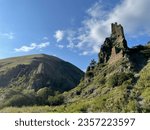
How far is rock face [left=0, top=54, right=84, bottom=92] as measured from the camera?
206 feet

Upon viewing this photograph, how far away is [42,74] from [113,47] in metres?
14.1

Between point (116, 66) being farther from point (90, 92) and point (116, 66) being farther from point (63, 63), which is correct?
point (63, 63)

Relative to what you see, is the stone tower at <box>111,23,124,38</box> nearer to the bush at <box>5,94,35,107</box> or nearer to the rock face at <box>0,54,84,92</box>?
the rock face at <box>0,54,84,92</box>

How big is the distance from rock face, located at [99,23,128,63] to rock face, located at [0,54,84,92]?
7.99 meters

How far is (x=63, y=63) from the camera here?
6531 centimetres

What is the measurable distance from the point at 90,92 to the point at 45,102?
728cm

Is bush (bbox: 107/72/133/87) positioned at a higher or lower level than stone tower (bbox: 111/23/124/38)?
lower

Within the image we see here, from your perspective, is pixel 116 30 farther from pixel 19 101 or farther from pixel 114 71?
pixel 19 101

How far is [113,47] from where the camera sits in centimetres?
6022

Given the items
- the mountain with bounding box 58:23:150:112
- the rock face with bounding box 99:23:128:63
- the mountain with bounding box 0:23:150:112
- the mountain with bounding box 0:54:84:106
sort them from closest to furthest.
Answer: the mountain with bounding box 0:23:150:112
the mountain with bounding box 58:23:150:112
the rock face with bounding box 99:23:128:63
the mountain with bounding box 0:54:84:106

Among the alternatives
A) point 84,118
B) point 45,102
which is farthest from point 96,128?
point 45,102

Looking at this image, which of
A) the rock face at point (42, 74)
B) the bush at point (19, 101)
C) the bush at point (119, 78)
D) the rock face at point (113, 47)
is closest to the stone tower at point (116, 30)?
the rock face at point (113, 47)

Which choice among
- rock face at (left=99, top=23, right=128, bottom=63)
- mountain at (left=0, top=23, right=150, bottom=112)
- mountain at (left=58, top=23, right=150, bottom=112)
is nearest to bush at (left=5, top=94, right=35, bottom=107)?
mountain at (left=0, top=23, right=150, bottom=112)

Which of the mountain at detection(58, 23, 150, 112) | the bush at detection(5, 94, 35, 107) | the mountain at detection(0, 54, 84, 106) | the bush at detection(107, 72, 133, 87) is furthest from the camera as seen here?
the mountain at detection(0, 54, 84, 106)
